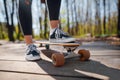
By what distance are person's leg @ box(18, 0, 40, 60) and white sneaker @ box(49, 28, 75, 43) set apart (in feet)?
0.88

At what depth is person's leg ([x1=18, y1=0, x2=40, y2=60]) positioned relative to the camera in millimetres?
2213

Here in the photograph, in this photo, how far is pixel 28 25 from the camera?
2293 millimetres

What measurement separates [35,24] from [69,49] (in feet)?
106

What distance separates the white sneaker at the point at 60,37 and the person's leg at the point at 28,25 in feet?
0.88

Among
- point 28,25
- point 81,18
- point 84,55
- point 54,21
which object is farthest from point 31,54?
point 81,18

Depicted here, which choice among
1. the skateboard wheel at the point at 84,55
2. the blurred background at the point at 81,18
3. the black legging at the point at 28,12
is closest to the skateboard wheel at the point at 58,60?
the skateboard wheel at the point at 84,55

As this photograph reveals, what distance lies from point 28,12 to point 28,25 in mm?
150

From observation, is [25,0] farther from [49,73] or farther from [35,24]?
[35,24]

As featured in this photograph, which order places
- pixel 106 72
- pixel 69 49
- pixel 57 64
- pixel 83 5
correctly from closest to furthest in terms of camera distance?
pixel 106 72 → pixel 57 64 → pixel 69 49 → pixel 83 5

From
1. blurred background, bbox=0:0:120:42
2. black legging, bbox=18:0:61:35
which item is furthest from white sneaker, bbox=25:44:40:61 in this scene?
blurred background, bbox=0:0:120:42

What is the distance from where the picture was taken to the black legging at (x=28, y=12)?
7.16 feet

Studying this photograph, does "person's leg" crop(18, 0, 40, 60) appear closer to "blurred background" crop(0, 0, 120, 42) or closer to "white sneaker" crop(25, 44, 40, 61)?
"white sneaker" crop(25, 44, 40, 61)

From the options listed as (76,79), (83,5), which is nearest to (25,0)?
(76,79)

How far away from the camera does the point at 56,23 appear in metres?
2.16
